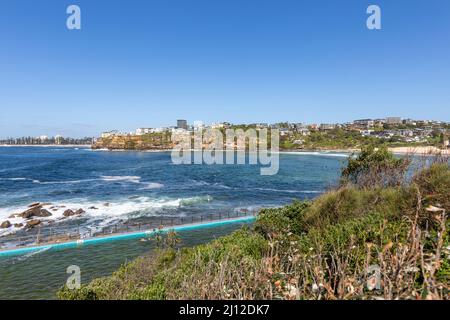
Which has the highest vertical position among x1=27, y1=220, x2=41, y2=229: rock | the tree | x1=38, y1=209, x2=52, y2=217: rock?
the tree

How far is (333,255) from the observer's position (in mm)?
5516

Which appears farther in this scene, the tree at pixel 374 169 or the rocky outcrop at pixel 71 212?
the rocky outcrop at pixel 71 212

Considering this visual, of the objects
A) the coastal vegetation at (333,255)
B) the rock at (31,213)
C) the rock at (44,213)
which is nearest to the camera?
the coastal vegetation at (333,255)

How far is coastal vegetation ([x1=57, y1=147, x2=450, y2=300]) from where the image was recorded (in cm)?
309

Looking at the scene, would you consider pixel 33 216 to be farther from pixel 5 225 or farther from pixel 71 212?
pixel 71 212

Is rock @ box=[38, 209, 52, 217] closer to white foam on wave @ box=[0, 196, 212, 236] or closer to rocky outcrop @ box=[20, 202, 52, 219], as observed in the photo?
rocky outcrop @ box=[20, 202, 52, 219]

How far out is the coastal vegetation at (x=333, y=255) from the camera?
10.1ft

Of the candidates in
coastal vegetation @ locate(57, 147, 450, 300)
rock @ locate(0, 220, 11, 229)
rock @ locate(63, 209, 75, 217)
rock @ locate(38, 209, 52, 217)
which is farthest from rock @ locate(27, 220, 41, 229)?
coastal vegetation @ locate(57, 147, 450, 300)

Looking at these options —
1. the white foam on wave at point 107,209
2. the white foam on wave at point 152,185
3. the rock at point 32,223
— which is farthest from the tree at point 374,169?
the white foam on wave at point 152,185

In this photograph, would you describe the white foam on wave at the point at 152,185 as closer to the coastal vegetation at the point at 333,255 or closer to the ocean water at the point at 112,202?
the ocean water at the point at 112,202

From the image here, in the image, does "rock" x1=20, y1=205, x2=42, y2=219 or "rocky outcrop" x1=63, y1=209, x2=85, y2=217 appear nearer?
Answer: "rock" x1=20, y1=205, x2=42, y2=219

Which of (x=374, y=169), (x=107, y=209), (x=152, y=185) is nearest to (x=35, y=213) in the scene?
(x=107, y=209)
